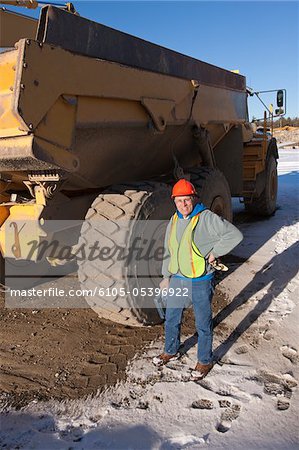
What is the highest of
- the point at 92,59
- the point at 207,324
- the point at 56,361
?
the point at 92,59

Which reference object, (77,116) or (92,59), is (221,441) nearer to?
(77,116)

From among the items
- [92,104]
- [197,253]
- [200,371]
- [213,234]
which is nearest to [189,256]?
[197,253]

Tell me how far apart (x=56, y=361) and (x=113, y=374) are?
1.78 ft

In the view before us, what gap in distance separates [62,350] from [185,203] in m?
1.68

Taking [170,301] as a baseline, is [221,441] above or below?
below

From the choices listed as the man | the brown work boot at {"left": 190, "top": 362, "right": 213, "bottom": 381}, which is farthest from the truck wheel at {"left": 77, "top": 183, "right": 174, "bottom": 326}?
the brown work boot at {"left": 190, "top": 362, "right": 213, "bottom": 381}

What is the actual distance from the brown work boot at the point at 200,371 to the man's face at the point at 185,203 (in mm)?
1109

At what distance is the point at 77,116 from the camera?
281 centimetres

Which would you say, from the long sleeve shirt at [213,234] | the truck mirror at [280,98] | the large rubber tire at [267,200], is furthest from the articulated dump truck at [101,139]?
the large rubber tire at [267,200]

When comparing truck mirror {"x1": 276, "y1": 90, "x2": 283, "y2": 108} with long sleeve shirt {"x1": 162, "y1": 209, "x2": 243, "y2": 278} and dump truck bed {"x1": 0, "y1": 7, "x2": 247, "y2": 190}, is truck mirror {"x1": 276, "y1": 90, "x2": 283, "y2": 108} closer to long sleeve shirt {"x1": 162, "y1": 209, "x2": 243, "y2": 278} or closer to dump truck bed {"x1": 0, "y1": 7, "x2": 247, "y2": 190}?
dump truck bed {"x1": 0, "y1": 7, "x2": 247, "y2": 190}

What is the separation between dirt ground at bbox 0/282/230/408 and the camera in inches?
120

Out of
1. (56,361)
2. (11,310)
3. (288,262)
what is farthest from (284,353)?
(11,310)

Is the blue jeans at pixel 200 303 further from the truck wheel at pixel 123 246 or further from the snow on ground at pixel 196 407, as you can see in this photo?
the truck wheel at pixel 123 246

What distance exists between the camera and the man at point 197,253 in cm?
298
